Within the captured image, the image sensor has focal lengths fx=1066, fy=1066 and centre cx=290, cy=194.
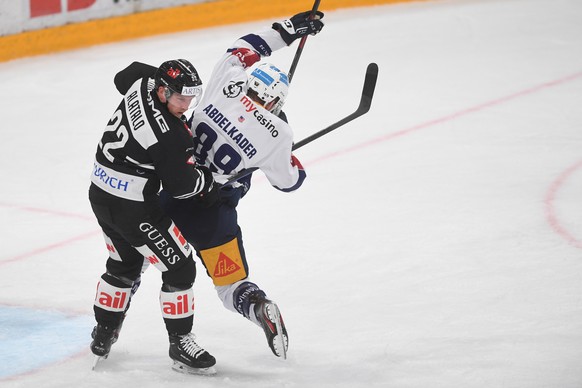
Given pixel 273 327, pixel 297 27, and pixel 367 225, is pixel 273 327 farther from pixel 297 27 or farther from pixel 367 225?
pixel 367 225

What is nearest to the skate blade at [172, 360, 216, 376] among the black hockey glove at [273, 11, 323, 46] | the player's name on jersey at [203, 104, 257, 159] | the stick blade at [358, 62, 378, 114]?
the player's name on jersey at [203, 104, 257, 159]

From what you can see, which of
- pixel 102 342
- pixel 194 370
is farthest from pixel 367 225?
pixel 102 342

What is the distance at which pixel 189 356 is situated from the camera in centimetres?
395

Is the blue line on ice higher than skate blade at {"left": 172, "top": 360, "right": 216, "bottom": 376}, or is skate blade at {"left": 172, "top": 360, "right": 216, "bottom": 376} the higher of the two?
skate blade at {"left": 172, "top": 360, "right": 216, "bottom": 376}

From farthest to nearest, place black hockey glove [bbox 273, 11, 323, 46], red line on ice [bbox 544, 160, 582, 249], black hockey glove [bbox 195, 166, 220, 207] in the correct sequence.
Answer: red line on ice [bbox 544, 160, 582, 249], black hockey glove [bbox 273, 11, 323, 46], black hockey glove [bbox 195, 166, 220, 207]

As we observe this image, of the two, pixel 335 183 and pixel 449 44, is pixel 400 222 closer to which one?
pixel 335 183

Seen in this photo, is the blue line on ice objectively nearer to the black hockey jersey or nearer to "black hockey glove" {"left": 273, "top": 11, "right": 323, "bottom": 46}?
the black hockey jersey

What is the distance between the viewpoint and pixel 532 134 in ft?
22.6

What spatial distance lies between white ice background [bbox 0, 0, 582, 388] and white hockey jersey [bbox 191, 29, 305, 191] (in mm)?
756

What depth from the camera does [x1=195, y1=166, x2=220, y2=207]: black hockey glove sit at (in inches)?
151

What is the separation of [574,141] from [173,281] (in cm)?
366

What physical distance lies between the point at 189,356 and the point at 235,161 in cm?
74

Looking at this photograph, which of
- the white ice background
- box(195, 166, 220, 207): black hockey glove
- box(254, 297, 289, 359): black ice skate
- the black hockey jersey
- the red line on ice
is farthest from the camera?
the red line on ice

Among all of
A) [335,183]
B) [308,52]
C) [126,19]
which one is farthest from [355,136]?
[126,19]
